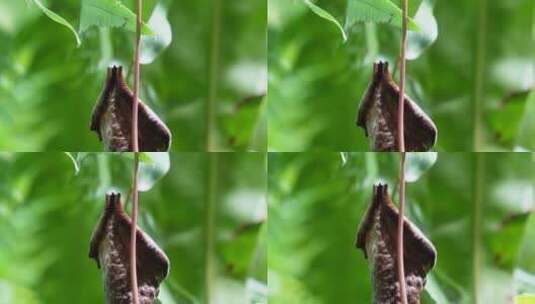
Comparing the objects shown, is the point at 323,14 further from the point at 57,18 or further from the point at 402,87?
the point at 57,18

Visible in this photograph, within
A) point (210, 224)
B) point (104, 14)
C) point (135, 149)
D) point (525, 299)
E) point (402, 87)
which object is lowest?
point (525, 299)

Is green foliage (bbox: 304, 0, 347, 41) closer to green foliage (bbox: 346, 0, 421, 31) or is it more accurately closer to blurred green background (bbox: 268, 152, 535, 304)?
green foliage (bbox: 346, 0, 421, 31)

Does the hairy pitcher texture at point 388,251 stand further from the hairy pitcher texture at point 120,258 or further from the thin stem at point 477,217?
the hairy pitcher texture at point 120,258

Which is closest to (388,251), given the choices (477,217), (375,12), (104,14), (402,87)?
(477,217)

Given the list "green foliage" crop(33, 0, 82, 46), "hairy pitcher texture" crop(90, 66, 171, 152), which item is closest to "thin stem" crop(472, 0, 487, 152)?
"hairy pitcher texture" crop(90, 66, 171, 152)

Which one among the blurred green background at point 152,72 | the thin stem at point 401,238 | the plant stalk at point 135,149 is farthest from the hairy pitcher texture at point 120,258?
the thin stem at point 401,238
